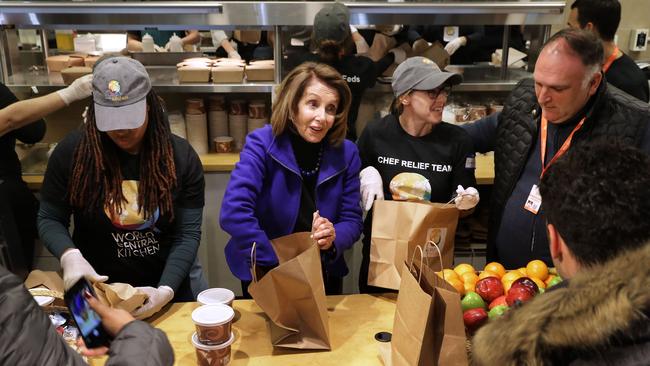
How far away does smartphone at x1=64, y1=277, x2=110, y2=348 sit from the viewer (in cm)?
127

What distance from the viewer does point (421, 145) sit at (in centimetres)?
243

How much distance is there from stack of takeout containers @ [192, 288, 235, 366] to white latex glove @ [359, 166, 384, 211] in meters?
0.79

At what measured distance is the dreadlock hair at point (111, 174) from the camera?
2119 millimetres

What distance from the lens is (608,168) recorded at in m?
1.22

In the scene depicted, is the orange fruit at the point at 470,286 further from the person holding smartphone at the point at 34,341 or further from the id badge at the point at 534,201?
the person holding smartphone at the point at 34,341

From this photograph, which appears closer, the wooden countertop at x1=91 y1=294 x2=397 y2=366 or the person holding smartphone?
the person holding smartphone

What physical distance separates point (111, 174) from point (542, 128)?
163 centimetres

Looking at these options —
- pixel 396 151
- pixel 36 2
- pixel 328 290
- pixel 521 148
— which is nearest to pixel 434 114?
pixel 396 151

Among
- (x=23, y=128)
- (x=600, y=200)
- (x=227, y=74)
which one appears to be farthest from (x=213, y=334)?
(x=227, y=74)

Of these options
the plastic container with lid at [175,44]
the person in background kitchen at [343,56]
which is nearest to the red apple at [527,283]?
the person in background kitchen at [343,56]

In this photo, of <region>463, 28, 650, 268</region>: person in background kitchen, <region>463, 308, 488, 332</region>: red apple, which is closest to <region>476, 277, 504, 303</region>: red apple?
<region>463, 308, 488, 332</region>: red apple

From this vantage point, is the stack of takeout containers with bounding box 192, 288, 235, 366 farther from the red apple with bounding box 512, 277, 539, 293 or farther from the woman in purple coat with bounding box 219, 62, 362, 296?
the red apple with bounding box 512, 277, 539, 293

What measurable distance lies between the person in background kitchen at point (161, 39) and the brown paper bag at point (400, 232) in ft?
9.84

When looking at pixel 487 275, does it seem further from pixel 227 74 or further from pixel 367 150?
pixel 227 74
